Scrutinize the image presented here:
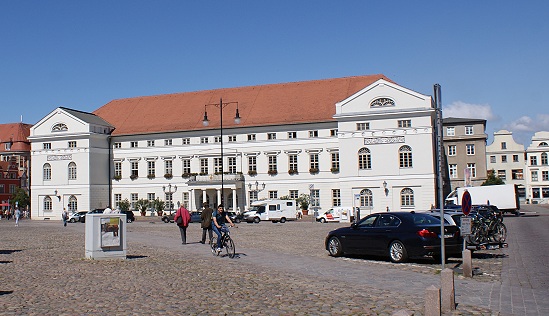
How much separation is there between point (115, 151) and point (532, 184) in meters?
71.1

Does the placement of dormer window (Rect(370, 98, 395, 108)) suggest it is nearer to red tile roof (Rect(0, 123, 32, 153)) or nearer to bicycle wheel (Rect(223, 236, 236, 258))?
bicycle wheel (Rect(223, 236, 236, 258))

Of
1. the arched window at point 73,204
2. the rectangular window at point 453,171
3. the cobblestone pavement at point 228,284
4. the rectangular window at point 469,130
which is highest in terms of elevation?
the rectangular window at point 469,130

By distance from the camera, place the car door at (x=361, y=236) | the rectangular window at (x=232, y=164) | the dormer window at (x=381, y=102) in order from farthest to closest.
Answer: the rectangular window at (x=232, y=164) < the dormer window at (x=381, y=102) < the car door at (x=361, y=236)

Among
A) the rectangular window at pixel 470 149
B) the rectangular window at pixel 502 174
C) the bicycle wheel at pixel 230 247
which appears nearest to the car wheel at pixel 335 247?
the bicycle wheel at pixel 230 247

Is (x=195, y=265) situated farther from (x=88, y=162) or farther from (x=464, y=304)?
(x=88, y=162)

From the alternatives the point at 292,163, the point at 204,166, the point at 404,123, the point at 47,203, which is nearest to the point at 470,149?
the point at 404,123

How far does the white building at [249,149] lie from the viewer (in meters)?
60.3

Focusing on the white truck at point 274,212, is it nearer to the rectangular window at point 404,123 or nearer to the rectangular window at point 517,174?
the rectangular window at point 404,123

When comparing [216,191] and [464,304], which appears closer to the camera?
[464,304]

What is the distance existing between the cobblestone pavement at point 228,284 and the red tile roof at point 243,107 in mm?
46754

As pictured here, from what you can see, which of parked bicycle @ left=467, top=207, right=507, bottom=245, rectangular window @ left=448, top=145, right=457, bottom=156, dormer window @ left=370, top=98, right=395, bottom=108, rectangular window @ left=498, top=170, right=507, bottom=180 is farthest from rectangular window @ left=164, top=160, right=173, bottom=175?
rectangular window @ left=498, top=170, right=507, bottom=180

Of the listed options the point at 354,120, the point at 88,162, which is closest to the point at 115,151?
the point at 88,162

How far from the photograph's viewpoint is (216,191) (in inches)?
2763

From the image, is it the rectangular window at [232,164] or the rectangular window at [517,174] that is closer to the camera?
the rectangular window at [232,164]
